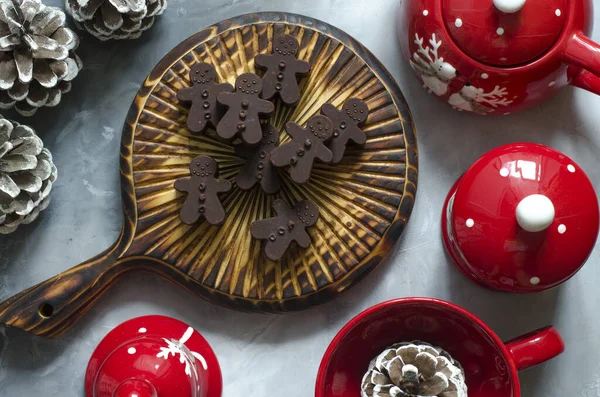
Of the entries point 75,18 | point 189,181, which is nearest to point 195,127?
point 189,181

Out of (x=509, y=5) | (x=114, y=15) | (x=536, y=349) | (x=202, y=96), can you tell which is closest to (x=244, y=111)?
(x=202, y=96)

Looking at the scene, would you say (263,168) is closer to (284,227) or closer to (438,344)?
(284,227)

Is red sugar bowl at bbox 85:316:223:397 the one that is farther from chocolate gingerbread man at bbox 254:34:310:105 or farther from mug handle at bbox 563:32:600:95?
mug handle at bbox 563:32:600:95

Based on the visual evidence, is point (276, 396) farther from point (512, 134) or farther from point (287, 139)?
point (512, 134)

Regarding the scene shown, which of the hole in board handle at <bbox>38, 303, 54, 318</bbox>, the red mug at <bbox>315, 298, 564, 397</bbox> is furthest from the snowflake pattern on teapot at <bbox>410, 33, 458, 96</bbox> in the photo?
the hole in board handle at <bbox>38, 303, 54, 318</bbox>

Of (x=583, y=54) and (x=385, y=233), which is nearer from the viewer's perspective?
(x=583, y=54)

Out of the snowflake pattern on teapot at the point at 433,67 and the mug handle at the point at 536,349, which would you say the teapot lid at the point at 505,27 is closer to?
the snowflake pattern on teapot at the point at 433,67
